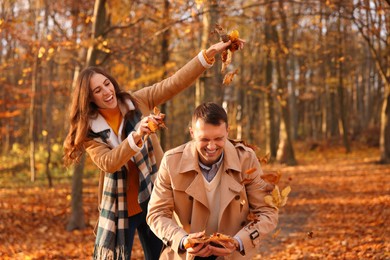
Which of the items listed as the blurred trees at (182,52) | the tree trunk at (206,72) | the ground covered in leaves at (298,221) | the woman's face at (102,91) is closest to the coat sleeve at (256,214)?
the ground covered in leaves at (298,221)

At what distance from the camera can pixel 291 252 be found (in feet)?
20.6

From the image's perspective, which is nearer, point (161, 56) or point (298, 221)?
point (298, 221)

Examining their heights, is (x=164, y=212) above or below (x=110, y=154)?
below

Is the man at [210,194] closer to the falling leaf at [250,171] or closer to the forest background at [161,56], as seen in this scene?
the falling leaf at [250,171]

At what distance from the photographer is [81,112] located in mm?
3256

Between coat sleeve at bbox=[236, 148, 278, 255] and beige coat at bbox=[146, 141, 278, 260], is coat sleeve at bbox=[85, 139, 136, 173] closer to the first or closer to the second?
beige coat at bbox=[146, 141, 278, 260]

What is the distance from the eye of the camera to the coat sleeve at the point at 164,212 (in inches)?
98.6

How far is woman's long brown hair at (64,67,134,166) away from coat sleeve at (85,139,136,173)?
0.32 feet

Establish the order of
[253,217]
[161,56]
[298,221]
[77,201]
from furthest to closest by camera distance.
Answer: [161,56], [298,221], [77,201], [253,217]

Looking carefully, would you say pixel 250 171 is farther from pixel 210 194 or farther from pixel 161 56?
pixel 161 56

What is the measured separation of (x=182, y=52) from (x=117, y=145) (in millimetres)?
10953

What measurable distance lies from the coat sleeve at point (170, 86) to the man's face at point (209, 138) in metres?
0.93

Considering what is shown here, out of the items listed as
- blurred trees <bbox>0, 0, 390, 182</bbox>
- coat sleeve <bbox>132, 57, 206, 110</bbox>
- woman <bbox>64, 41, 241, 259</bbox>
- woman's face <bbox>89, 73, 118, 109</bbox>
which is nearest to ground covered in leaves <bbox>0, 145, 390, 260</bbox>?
woman <bbox>64, 41, 241, 259</bbox>

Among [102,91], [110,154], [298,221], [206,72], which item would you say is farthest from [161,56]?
[110,154]
